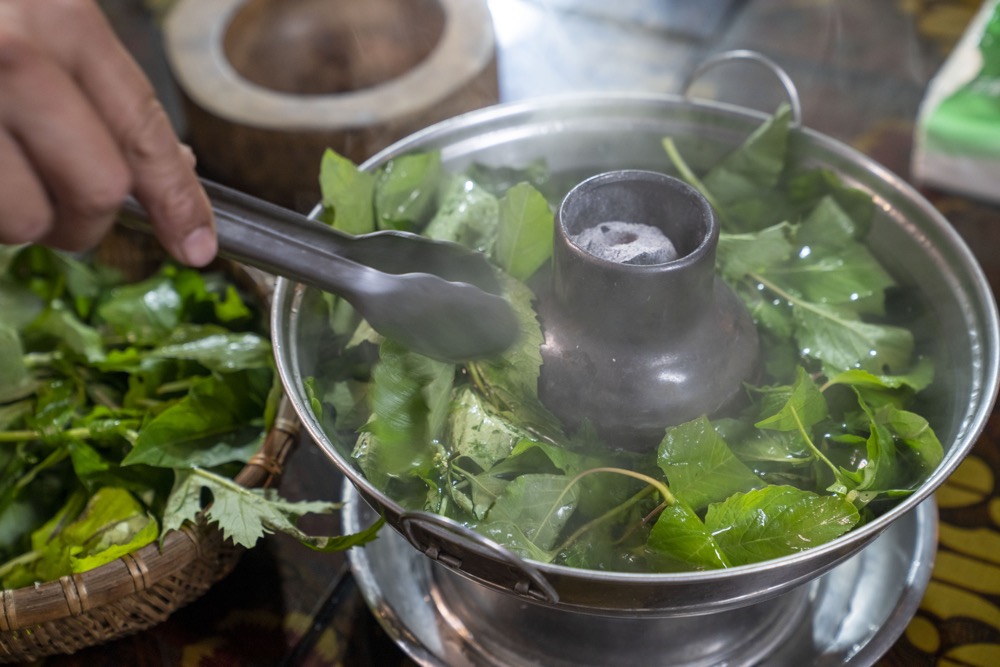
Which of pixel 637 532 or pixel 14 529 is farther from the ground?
pixel 637 532

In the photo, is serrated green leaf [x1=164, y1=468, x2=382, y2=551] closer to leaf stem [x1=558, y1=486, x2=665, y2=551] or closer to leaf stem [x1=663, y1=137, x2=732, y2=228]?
leaf stem [x1=558, y1=486, x2=665, y2=551]

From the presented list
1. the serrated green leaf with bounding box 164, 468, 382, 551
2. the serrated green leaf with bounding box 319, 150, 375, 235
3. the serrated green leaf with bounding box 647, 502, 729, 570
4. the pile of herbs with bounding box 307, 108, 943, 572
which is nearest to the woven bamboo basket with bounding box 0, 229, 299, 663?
the serrated green leaf with bounding box 164, 468, 382, 551

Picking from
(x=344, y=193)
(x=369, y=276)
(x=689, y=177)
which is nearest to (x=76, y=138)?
(x=369, y=276)

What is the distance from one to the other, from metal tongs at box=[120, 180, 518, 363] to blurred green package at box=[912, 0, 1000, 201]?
1403 millimetres

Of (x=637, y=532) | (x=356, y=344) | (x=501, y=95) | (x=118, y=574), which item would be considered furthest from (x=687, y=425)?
(x=501, y=95)

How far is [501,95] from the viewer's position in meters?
2.58

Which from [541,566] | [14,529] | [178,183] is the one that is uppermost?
[178,183]

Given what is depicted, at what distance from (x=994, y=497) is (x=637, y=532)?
89cm

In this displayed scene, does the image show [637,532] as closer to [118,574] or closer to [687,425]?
[687,425]

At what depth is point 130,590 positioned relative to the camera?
4.29ft

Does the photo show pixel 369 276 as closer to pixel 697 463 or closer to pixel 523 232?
pixel 523 232

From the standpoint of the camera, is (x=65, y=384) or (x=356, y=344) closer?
(x=356, y=344)

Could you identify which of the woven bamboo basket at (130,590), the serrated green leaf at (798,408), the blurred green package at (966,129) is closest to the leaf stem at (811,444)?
the serrated green leaf at (798,408)

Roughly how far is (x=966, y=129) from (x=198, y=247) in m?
1.82
